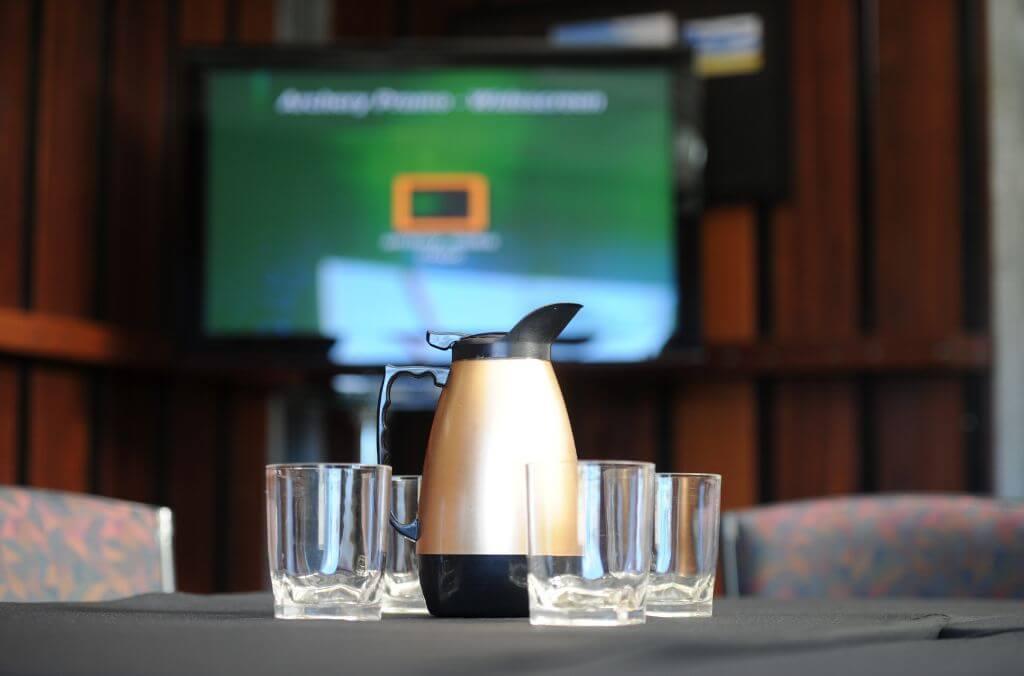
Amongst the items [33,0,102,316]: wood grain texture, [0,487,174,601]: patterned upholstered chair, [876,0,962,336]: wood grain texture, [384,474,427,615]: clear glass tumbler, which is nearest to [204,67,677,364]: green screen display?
[33,0,102,316]: wood grain texture

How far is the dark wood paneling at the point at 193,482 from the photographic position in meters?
3.10

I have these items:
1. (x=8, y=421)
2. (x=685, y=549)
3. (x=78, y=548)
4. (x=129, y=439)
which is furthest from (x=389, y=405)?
(x=129, y=439)

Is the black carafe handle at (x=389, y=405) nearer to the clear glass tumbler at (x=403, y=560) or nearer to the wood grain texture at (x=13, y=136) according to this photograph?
the clear glass tumbler at (x=403, y=560)

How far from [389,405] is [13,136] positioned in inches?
73.6

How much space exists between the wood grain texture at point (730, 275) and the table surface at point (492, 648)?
245 centimetres

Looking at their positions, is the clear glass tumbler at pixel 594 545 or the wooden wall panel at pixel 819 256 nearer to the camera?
the clear glass tumbler at pixel 594 545

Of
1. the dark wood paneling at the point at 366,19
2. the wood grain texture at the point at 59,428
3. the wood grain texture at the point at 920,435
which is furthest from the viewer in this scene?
the dark wood paneling at the point at 366,19

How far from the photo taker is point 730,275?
3217mm

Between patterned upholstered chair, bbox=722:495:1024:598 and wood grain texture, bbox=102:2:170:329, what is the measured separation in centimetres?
169

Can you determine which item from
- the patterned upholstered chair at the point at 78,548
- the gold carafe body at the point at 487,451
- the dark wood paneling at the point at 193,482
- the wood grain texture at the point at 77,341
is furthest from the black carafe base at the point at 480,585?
the dark wood paneling at the point at 193,482

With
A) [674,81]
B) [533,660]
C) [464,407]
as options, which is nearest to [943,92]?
[674,81]

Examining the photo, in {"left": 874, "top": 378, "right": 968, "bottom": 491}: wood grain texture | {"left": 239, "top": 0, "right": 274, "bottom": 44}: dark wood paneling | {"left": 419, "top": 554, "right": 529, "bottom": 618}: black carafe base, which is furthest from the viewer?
{"left": 239, "top": 0, "right": 274, "bottom": 44}: dark wood paneling

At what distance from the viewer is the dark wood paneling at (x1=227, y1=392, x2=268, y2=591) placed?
10.6ft

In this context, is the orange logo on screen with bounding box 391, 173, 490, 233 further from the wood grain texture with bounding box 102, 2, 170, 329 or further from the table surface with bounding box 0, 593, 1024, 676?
the table surface with bounding box 0, 593, 1024, 676
